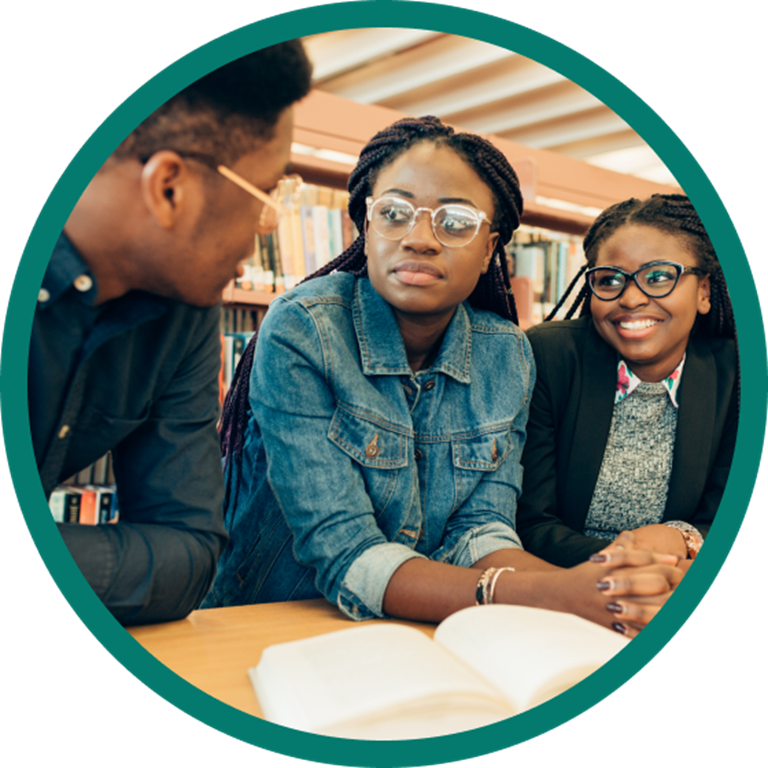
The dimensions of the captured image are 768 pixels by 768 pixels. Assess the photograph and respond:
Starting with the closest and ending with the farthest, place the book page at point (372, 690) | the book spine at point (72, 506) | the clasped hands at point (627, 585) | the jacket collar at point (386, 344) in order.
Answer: the book page at point (372, 690), the clasped hands at point (627, 585), the jacket collar at point (386, 344), the book spine at point (72, 506)

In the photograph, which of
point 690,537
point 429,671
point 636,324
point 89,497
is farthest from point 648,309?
point 89,497

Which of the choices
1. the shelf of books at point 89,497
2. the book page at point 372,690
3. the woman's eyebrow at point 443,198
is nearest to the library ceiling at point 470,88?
the woman's eyebrow at point 443,198

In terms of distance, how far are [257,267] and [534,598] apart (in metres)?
0.54

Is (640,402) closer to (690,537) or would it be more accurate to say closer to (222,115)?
(690,537)

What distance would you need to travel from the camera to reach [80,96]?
2.33ft

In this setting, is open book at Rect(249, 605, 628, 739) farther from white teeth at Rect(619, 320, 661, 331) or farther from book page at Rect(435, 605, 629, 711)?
white teeth at Rect(619, 320, 661, 331)

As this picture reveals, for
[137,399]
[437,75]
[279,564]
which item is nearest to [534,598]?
[279,564]

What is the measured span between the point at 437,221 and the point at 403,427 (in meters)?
0.24

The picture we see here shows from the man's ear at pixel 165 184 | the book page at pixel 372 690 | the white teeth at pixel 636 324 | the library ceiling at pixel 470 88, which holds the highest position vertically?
the library ceiling at pixel 470 88

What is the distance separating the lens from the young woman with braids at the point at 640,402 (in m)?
0.88

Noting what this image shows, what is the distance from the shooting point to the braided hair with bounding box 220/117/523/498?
2.71 ft

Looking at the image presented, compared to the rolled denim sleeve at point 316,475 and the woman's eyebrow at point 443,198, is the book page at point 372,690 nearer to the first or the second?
the rolled denim sleeve at point 316,475

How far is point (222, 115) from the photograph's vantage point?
666mm

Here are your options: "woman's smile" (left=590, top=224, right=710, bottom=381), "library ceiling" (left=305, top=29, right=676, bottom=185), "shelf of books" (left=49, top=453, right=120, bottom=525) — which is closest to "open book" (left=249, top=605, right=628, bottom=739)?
"shelf of books" (left=49, top=453, right=120, bottom=525)
